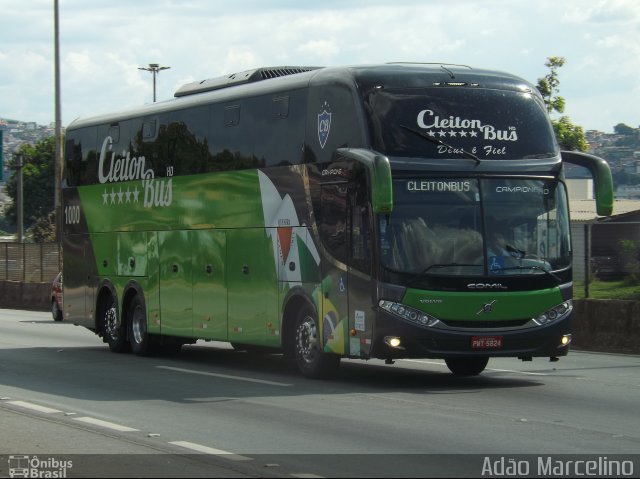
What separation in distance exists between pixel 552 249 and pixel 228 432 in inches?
226

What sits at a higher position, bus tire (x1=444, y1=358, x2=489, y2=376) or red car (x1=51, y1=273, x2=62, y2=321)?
red car (x1=51, y1=273, x2=62, y2=321)

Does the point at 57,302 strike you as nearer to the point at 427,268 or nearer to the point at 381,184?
the point at 427,268

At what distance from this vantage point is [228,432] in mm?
11953

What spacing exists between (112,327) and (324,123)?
8348 mm

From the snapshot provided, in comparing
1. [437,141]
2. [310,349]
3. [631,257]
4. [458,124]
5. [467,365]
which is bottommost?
[467,365]

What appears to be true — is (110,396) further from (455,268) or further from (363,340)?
(455,268)

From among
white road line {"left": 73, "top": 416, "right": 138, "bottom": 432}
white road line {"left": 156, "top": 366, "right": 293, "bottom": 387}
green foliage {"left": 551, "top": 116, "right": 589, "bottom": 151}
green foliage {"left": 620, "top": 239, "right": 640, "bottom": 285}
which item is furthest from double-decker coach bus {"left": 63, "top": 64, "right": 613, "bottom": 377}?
green foliage {"left": 551, "top": 116, "right": 589, "bottom": 151}

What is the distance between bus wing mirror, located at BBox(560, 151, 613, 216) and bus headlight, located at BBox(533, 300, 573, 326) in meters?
1.29

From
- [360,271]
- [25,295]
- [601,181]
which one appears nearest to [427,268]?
[360,271]

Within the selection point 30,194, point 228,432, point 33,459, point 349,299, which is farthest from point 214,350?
point 30,194

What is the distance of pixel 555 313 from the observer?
1588 centimetres

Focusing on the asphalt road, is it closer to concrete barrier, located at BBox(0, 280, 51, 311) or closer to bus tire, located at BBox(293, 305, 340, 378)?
bus tire, located at BBox(293, 305, 340, 378)

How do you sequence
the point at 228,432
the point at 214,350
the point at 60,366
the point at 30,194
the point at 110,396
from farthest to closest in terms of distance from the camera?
1. the point at 30,194
2. the point at 214,350
3. the point at 60,366
4. the point at 110,396
5. the point at 228,432

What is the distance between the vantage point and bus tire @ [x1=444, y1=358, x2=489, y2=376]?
57.6 ft
